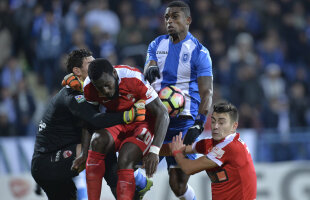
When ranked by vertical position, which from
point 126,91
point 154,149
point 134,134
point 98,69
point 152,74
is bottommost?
point 154,149

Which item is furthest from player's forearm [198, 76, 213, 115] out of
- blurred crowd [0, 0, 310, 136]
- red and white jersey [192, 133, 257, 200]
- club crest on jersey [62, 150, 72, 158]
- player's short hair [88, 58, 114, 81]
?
blurred crowd [0, 0, 310, 136]

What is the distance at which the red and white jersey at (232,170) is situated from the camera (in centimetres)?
534

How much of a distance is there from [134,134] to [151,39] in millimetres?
6878

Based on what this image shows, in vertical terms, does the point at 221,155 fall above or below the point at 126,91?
below

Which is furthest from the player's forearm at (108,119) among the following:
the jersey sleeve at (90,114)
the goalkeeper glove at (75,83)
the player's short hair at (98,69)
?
the goalkeeper glove at (75,83)

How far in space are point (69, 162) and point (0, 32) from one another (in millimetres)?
8038

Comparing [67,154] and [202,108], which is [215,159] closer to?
[202,108]

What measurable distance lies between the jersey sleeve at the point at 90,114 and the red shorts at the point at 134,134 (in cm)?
8

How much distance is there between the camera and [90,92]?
18.4ft

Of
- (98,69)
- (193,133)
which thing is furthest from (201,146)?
(98,69)

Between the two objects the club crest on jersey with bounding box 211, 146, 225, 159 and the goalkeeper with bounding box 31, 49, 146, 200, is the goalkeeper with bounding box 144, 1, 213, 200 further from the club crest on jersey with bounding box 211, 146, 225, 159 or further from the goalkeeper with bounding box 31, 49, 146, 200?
the club crest on jersey with bounding box 211, 146, 225, 159

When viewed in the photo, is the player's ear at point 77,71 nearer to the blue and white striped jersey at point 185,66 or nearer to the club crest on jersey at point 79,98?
the club crest on jersey at point 79,98

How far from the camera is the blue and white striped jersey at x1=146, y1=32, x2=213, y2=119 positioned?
6.20 meters

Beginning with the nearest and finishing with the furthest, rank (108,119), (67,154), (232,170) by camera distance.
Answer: (232,170) < (108,119) < (67,154)
